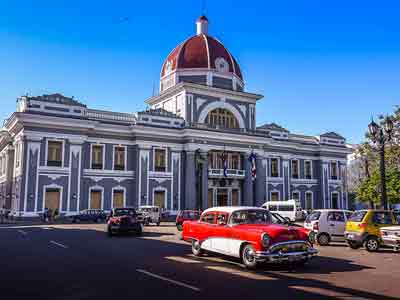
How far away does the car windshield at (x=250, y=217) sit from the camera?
39.3ft

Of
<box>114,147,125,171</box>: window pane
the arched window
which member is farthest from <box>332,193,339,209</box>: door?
<box>114,147,125,171</box>: window pane

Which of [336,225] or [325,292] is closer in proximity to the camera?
[325,292]

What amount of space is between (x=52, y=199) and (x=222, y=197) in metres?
18.5

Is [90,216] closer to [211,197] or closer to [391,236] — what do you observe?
[211,197]

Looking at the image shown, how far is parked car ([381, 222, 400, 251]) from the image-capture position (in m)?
14.9

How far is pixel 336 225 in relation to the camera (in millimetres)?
18484

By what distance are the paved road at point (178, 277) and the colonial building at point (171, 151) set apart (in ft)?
76.6

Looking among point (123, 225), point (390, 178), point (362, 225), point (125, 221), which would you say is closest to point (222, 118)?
point (390, 178)

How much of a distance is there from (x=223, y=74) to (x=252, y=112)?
5.92 m

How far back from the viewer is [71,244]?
16.8 metres

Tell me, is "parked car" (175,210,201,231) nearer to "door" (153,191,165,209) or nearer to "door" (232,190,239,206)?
"door" (153,191,165,209)

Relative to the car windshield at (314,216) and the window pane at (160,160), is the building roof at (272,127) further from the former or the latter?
the car windshield at (314,216)

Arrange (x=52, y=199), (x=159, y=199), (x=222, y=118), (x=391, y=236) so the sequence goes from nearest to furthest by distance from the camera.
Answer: (x=391, y=236) → (x=52, y=199) → (x=159, y=199) → (x=222, y=118)

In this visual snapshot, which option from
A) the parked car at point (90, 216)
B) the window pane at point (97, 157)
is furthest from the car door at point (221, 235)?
the window pane at point (97, 157)
